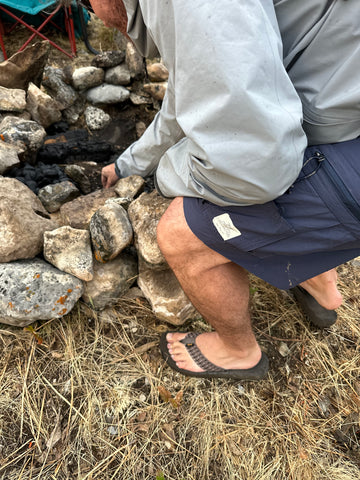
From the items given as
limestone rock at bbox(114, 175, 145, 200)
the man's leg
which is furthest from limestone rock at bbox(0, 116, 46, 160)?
the man's leg

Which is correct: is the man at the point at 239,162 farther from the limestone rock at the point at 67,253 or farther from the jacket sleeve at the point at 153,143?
the limestone rock at the point at 67,253

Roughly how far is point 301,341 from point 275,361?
0.69 feet

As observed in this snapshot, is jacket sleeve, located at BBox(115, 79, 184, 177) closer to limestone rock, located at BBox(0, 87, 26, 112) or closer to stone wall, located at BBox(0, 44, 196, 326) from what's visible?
stone wall, located at BBox(0, 44, 196, 326)

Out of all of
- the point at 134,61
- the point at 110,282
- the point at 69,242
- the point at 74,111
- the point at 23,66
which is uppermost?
the point at 23,66

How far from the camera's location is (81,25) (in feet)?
12.1

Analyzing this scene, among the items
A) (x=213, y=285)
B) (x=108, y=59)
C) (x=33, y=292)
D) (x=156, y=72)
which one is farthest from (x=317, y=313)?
(x=108, y=59)

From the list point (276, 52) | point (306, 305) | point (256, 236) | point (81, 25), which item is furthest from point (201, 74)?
point (81, 25)

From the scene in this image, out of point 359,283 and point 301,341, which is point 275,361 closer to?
point 301,341

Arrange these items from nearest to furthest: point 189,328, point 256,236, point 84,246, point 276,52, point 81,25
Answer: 1. point 276,52
2. point 256,236
3. point 84,246
4. point 189,328
5. point 81,25

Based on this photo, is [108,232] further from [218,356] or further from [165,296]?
[218,356]

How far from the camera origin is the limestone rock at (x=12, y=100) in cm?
228

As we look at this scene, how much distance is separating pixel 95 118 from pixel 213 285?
6.12ft

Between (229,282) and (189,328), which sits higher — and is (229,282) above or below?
above

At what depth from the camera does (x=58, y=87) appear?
2.61 m
